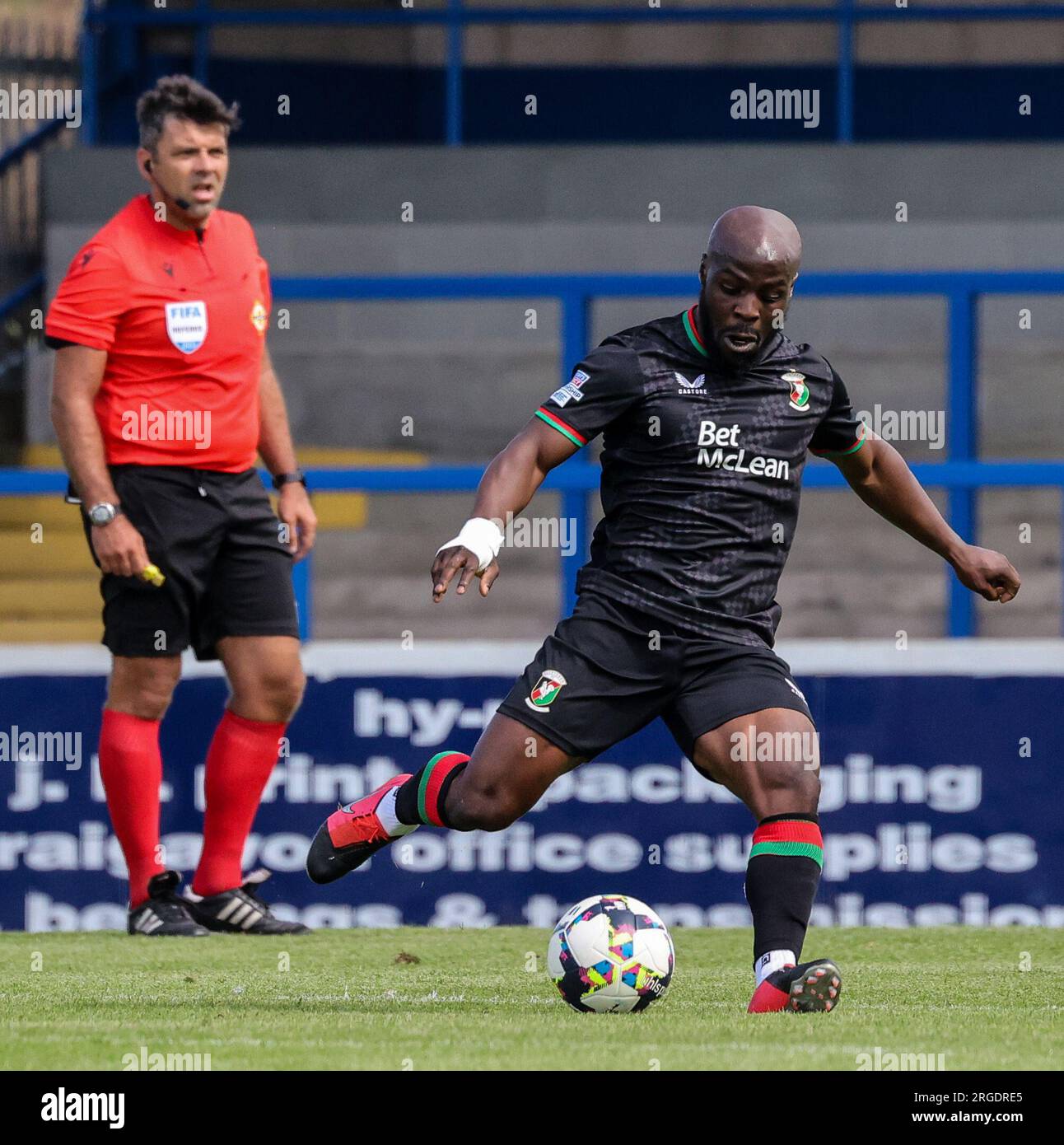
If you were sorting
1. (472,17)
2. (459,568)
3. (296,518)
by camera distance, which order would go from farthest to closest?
(472,17), (296,518), (459,568)

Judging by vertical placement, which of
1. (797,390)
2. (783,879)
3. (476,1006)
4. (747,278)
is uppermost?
(747,278)

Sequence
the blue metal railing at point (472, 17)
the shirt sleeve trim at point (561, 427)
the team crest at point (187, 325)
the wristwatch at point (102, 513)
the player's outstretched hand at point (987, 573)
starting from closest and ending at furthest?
1. the shirt sleeve trim at point (561, 427)
2. the player's outstretched hand at point (987, 573)
3. the wristwatch at point (102, 513)
4. the team crest at point (187, 325)
5. the blue metal railing at point (472, 17)

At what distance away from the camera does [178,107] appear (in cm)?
603

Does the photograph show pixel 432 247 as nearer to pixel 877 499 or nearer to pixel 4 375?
pixel 4 375

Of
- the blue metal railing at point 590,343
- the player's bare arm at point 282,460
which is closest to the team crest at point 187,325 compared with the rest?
the player's bare arm at point 282,460

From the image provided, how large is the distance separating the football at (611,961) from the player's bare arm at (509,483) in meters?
0.73

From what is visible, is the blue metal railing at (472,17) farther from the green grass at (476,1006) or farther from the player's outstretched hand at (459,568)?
the player's outstretched hand at (459,568)

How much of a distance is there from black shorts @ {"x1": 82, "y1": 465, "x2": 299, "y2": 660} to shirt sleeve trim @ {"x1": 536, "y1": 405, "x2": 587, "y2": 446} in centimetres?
160

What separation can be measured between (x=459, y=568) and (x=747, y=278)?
35.1 inches

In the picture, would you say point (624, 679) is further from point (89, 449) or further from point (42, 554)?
point (42, 554)

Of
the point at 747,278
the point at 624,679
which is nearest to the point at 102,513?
the point at 624,679

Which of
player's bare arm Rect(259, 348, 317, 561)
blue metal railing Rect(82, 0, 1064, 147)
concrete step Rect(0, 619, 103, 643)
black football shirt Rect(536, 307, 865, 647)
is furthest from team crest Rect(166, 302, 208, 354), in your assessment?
blue metal railing Rect(82, 0, 1064, 147)

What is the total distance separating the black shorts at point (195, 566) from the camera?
6.05 m
